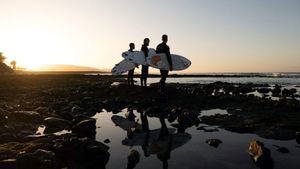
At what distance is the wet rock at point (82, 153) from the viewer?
680 cm

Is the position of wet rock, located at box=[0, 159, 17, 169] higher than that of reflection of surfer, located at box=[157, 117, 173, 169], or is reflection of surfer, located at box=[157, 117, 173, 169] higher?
wet rock, located at box=[0, 159, 17, 169]

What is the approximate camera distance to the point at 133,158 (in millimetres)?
6996

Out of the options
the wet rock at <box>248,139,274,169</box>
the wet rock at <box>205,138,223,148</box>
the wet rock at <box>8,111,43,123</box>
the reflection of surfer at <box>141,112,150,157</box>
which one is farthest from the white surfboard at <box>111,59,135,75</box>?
the wet rock at <box>248,139,274,169</box>

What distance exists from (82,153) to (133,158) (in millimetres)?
1177

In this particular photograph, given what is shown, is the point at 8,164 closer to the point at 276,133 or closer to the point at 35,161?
the point at 35,161

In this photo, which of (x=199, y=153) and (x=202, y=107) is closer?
(x=199, y=153)

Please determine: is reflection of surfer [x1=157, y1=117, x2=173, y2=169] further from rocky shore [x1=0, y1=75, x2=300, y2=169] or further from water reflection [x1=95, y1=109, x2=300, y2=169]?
rocky shore [x1=0, y1=75, x2=300, y2=169]

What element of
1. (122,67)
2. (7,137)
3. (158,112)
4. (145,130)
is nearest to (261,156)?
(145,130)

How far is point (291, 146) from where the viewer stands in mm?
7941

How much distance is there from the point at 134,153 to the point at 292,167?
3.45 metres

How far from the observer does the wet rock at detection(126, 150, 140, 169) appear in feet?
21.8

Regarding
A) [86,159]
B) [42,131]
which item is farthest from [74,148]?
[42,131]

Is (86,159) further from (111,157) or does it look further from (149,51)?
(149,51)

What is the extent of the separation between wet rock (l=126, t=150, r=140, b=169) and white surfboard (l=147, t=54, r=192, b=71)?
1077 centimetres
